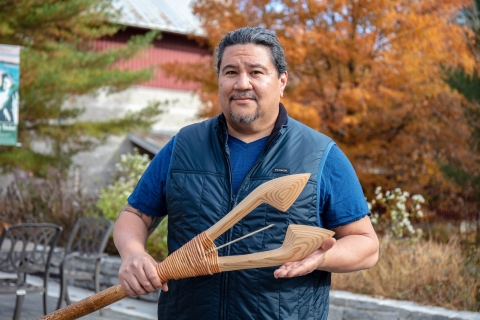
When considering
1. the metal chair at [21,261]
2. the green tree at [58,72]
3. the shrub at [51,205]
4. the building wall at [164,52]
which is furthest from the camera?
the building wall at [164,52]

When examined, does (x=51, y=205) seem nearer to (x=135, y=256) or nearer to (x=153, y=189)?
(x=153, y=189)

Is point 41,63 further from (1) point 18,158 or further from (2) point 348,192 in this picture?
(2) point 348,192

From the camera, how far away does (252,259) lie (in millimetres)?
1910

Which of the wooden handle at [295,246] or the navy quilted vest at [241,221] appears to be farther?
the navy quilted vest at [241,221]

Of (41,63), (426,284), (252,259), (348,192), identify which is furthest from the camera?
(41,63)

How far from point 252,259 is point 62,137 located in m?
14.7

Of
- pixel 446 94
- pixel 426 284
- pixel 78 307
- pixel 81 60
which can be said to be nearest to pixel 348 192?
pixel 78 307

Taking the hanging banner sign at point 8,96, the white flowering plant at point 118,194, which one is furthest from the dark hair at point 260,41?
the white flowering plant at point 118,194

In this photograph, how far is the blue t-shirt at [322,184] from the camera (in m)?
2.34

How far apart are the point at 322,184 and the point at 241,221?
30 cm

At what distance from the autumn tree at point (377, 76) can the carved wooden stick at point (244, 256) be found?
31.9 feet

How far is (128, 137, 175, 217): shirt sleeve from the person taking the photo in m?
2.52

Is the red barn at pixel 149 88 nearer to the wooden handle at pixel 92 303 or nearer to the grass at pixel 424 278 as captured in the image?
the grass at pixel 424 278

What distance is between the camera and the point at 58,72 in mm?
14148
